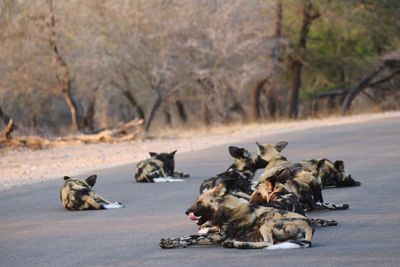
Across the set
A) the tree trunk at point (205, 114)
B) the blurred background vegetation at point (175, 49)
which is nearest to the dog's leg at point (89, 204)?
the blurred background vegetation at point (175, 49)

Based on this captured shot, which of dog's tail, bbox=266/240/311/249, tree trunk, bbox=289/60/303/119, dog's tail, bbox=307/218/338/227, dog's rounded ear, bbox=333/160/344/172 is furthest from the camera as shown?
tree trunk, bbox=289/60/303/119

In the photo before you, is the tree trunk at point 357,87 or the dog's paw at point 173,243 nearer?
the dog's paw at point 173,243

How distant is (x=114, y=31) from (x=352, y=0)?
46.1ft

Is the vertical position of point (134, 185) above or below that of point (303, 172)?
below

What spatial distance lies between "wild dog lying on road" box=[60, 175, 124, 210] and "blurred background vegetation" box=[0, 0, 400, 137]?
1775 cm

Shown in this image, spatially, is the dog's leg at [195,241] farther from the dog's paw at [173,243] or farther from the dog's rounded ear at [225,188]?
the dog's rounded ear at [225,188]

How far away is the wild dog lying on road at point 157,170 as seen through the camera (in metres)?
11.7

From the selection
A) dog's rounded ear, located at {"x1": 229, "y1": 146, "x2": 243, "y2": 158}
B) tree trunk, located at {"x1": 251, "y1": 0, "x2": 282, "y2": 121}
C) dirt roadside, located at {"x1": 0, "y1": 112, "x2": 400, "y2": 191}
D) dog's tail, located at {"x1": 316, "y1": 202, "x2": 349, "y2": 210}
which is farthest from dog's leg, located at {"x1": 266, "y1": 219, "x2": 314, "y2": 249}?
tree trunk, located at {"x1": 251, "y1": 0, "x2": 282, "y2": 121}

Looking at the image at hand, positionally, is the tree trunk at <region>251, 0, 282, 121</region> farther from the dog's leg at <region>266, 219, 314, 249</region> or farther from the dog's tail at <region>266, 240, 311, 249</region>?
the dog's tail at <region>266, 240, 311, 249</region>

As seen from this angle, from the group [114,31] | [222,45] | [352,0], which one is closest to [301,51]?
[352,0]

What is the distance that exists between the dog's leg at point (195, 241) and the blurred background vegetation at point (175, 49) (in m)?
20.9

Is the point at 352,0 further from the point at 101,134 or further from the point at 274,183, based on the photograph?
the point at 274,183

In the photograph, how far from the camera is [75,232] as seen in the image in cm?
709

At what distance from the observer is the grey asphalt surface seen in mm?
5312
